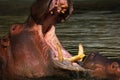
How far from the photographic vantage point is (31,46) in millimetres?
5152

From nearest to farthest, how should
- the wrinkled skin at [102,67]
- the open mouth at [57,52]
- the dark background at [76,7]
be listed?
the open mouth at [57,52] → the wrinkled skin at [102,67] → the dark background at [76,7]

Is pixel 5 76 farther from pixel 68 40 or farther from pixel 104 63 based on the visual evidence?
pixel 68 40

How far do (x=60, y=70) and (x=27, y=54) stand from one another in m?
0.36

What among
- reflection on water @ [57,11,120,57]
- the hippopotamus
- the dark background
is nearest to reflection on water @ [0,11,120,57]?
reflection on water @ [57,11,120,57]

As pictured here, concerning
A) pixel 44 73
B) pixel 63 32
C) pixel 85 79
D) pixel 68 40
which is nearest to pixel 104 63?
pixel 85 79

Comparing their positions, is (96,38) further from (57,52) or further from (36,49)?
(36,49)

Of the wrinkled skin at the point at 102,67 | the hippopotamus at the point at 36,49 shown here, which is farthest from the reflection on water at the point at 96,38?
the hippopotamus at the point at 36,49

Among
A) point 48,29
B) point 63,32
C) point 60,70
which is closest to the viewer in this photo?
point 60,70

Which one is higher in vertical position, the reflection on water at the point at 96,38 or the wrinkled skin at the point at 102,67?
the wrinkled skin at the point at 102,67

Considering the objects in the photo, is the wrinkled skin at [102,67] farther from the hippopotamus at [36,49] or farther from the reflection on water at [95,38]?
the reflection on water at [95,38]

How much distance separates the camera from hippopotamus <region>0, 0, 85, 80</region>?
16.4ft

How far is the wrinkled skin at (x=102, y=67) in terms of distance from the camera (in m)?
5.20

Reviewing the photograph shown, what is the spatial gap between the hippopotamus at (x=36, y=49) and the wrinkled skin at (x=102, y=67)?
6.4 inches

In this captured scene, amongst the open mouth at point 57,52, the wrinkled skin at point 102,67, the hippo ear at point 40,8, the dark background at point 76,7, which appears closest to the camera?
the hippo ear at point 40,8
